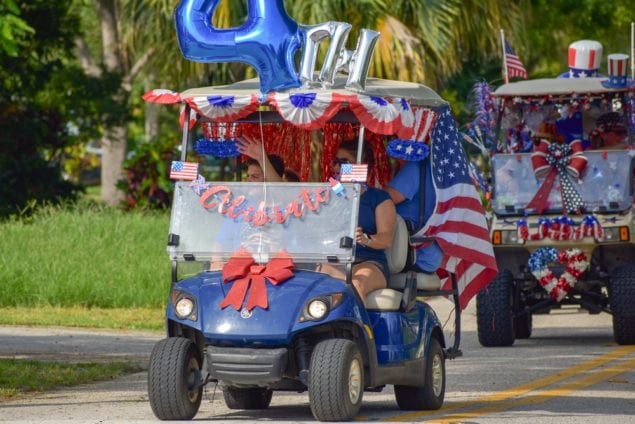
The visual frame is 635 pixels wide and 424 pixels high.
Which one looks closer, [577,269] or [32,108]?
[577,269]

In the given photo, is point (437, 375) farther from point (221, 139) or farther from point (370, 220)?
point (221, 139)

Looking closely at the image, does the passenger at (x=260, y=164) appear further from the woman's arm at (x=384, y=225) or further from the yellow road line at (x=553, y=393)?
the yellow road line at (x=553, y=393)

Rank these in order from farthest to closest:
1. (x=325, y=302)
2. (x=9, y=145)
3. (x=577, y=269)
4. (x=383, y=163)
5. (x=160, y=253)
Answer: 1. (x=9, y=145)
2. (x=160, y=253)
3. (x=577, y=269)
4. (x=383, y=163)
5. (x=325, y=302)

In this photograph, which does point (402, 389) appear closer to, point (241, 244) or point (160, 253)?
point (241, 244)

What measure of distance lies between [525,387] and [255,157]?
2.89 meters

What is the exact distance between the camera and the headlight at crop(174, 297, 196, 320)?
978 cm

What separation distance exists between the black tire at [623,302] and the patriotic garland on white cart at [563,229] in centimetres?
46

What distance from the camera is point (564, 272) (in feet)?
52.9

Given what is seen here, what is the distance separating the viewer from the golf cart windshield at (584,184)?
16562 mm

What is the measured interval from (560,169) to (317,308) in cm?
770

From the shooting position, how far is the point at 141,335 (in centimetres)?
1688

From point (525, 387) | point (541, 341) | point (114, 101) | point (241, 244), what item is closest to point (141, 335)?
point (541, 341)

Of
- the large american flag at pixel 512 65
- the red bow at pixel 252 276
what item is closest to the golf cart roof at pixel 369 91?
the red bow at pixel 252 276

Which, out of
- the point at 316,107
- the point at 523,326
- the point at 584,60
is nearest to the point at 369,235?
the point at 316,107
